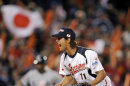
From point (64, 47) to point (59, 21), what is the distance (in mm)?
9219

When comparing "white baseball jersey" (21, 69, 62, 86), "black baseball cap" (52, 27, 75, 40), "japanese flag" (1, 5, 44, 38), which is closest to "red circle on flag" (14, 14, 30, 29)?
"japanese flag" (1, 5, 44, 38)

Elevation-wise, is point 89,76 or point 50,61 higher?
point 89,76

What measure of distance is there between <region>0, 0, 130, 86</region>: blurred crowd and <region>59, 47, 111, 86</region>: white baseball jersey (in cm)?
458

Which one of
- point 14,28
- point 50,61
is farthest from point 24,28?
point 50,61

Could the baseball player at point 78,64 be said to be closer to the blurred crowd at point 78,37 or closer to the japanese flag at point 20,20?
the blurred crowd at point 78,37

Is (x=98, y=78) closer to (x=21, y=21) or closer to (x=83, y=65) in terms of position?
(x=83, y=65)

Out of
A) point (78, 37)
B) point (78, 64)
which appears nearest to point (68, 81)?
point (78, 64)

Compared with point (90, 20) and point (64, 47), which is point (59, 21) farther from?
point (64, 47)

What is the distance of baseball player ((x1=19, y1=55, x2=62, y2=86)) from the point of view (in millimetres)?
11680

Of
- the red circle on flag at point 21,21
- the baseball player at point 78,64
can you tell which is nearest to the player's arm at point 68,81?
the baseball player at point 78,64

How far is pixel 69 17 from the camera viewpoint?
59.7 ft

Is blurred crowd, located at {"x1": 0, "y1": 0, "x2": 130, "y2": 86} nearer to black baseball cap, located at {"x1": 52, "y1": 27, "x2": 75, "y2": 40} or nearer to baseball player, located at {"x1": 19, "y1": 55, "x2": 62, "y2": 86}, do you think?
baseball player, located at {"x1": 19, "y1": 55, "x2": 62, "y2": 86}

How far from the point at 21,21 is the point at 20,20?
1.9 inches

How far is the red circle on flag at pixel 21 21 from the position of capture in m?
16.1
